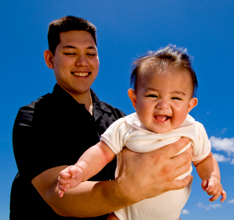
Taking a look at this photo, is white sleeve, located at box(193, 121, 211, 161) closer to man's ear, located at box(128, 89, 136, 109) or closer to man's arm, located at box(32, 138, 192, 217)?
man's arm, located at box(32, 138, 192, 217)

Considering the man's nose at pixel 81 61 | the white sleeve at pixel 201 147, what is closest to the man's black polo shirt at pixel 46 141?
the man's nose at pixel 81 61

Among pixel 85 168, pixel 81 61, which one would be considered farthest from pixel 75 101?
pixel 85 168

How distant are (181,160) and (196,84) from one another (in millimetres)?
825

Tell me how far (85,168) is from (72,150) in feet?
2.80

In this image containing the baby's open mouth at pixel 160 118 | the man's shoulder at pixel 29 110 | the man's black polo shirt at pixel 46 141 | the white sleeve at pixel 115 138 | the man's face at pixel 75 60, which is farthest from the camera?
the man's face at pixel 75 60

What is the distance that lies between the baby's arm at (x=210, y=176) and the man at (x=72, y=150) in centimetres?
22

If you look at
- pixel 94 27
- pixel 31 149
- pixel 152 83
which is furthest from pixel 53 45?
pixel 152 83

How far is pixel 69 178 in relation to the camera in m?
1.91

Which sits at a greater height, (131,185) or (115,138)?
(115,138)

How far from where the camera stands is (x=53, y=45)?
370cm

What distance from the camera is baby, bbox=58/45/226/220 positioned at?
7.38 feet

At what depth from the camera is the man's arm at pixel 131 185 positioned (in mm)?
2160

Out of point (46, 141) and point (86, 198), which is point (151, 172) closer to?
point (86, 198)

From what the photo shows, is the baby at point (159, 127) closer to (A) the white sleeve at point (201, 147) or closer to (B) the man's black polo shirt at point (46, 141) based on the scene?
(A) the white sleeve at point (201, 147)
